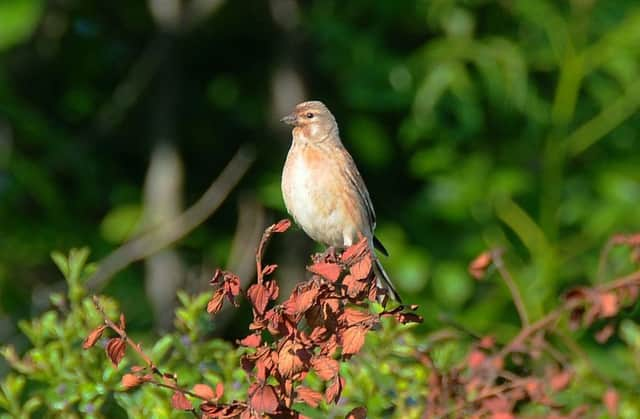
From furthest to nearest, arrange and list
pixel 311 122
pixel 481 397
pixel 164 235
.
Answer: pixel 164 235 < pixel 311 122 < pixel 481 397

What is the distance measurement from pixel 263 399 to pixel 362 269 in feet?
1.16

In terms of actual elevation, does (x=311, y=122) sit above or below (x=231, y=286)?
above

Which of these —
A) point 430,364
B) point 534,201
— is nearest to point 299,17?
point 534,201

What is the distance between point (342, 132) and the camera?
23.8 feet

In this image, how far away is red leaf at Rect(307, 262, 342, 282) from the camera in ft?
8.55

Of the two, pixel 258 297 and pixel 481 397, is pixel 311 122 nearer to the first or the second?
pixel 481 397

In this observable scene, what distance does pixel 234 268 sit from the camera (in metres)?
6.70

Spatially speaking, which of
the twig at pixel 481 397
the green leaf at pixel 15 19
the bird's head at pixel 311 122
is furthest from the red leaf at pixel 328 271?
the green leaf at pixel 15 19

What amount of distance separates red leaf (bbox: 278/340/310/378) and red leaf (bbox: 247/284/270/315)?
0.09 m

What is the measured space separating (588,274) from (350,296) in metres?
4.37

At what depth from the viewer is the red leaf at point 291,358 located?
2504 millimetres

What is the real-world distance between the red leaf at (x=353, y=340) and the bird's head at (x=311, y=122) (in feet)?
6.70

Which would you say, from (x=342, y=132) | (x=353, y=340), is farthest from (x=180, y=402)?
(x=342, y=132)

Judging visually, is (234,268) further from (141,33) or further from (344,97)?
(141,33)
